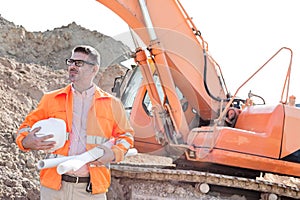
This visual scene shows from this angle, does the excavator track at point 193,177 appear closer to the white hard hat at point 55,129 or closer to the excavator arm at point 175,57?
the excavator arm at point 175,57

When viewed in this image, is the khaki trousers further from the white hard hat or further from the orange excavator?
the orange excavator

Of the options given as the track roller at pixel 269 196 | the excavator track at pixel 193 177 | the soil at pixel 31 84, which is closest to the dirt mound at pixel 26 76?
the soil at pixel 31 84

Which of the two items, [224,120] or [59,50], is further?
[59,50]

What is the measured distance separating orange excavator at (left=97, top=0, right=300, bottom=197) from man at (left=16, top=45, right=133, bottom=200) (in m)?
2.09

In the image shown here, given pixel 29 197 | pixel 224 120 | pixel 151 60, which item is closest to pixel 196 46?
pixel 151 60

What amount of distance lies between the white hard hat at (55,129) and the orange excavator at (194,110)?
2.36m

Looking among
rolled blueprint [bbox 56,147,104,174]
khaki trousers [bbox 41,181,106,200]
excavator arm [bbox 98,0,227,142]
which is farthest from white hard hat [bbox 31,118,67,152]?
excavator arm [bbox 98,0,227,142]

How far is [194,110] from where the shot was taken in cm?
551

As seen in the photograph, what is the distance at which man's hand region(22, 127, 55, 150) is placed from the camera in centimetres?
263

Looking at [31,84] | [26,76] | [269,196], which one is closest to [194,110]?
[269,196]

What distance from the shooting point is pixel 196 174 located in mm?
4672

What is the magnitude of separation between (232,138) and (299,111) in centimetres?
82

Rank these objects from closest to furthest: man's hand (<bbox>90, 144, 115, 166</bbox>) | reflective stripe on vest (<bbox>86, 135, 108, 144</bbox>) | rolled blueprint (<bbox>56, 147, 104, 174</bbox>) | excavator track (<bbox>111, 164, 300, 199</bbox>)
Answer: rolled blueprint (<bbox>56, 147, 104, 174</bbox>), man's hand (<bbox>90, 144, 115, 166</bbox>), reflective stripe on vest (<bbox>86, 135, 108, 144</bbox>), excavator track (<bbox>111, 164, 300, 199</bbox>)

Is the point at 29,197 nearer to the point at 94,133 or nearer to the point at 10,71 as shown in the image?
the point at 94,133
